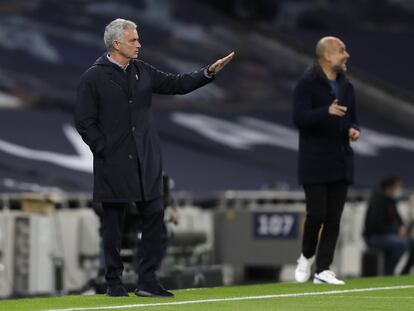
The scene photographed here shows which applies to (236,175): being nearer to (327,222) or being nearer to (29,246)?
(29,246)

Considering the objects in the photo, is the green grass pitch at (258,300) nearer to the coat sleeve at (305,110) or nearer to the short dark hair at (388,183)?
the coat sleeve at (305,110)

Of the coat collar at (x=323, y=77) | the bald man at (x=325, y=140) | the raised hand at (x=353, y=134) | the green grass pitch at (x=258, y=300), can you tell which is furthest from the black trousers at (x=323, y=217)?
the coat collar at (x=323, y=77)

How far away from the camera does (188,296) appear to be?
9.36 metres

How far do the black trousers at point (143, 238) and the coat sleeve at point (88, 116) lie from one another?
40 cm

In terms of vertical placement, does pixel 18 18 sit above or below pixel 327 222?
above

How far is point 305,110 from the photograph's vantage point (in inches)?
417

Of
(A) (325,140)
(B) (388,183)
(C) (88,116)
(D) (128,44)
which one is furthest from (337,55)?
(B) (388,183)

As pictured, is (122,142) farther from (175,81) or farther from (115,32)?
(115,32)

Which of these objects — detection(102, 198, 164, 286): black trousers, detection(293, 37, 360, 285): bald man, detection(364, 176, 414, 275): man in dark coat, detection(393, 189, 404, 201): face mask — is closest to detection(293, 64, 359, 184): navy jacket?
detection(293, 37, 360, 285): bald man

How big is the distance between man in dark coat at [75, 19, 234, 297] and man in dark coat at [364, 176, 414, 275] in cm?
789

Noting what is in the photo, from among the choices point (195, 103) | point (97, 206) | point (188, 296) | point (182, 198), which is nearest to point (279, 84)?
point (195, 103)

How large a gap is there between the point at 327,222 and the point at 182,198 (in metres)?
8.04

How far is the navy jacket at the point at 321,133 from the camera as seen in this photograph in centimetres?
1065

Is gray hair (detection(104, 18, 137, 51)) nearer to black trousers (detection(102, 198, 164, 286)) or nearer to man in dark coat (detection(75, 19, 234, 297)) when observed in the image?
man in dark coat (detection(75, 19, 234, 297))
